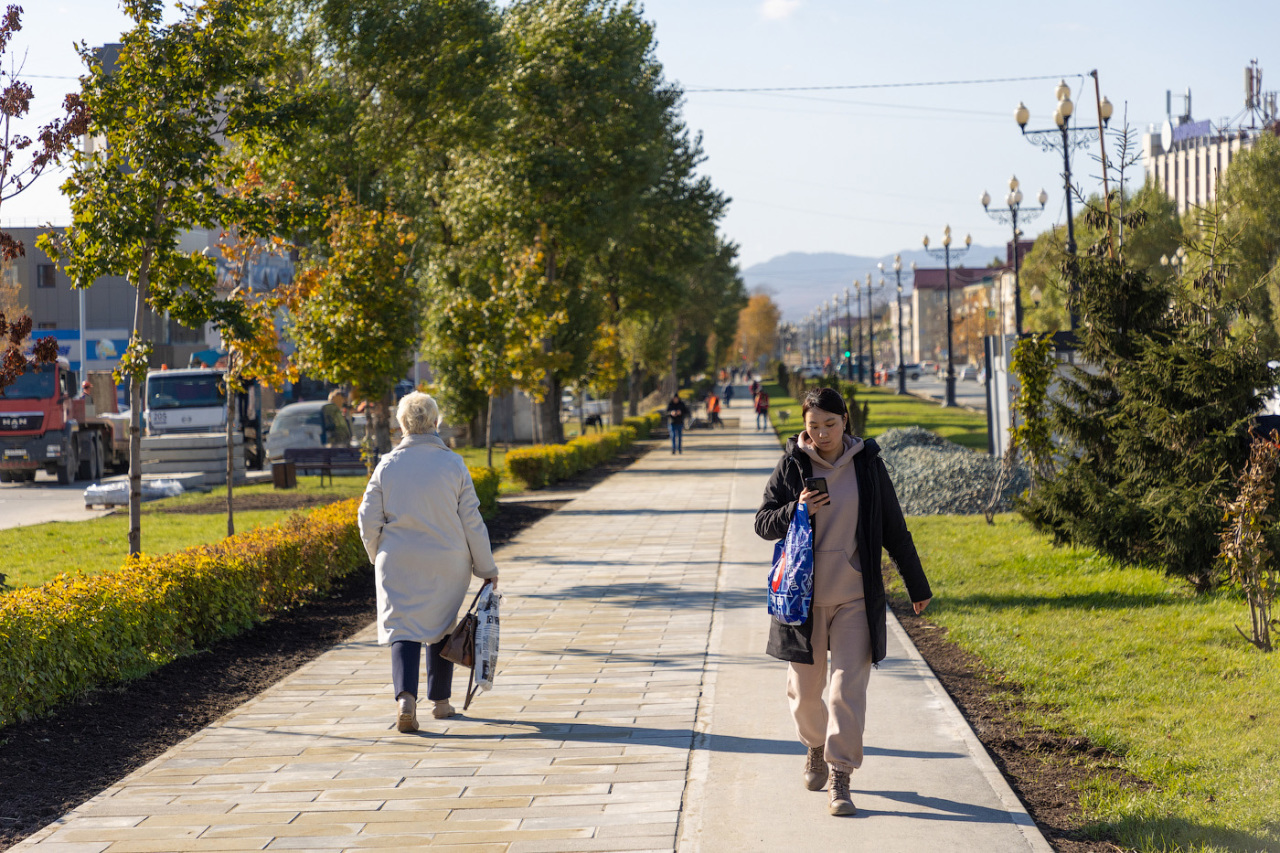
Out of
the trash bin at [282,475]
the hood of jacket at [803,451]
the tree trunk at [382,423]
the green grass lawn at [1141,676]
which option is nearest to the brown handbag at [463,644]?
the hood of jacket at [803,451]

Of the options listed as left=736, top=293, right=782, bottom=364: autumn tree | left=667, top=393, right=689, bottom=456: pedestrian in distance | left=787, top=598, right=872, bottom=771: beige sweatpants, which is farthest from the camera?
left=736, top=293, right=782, bottom=364: autumn tree

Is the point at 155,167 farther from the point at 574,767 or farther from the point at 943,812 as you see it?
the point at 943,812

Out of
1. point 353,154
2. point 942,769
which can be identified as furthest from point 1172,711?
point 353,154

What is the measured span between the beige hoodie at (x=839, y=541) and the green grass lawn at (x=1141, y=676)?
129cm

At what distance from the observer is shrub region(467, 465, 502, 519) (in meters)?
17.1

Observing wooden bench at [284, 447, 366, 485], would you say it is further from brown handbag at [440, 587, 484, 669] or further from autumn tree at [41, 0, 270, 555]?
brown handbag at [440, 587, 484, 669]

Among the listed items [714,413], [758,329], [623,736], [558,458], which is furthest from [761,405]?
[758,329]

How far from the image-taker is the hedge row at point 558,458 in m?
23.1

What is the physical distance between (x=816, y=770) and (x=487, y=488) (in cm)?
1267

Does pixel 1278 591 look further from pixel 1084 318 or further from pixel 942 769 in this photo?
pixel 942 769

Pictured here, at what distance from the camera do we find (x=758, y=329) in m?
154

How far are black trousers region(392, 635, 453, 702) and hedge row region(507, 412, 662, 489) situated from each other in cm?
1653

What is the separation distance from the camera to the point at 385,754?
Result: 19.1 feet

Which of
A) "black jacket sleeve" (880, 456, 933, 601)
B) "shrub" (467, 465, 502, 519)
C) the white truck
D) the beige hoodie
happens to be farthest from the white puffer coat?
the white truck
